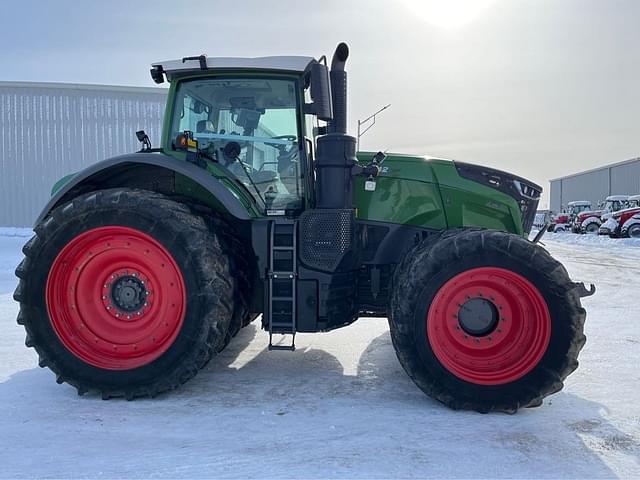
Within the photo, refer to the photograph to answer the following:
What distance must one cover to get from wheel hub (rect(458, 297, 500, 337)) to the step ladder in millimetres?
1137

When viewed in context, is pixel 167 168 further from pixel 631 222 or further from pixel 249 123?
pixel 631 222

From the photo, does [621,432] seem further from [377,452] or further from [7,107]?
[7,107]

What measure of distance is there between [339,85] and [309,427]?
2338mm

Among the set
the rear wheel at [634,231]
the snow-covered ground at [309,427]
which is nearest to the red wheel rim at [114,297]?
the snow-covered ground at [309,427]

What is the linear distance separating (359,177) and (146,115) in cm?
1347

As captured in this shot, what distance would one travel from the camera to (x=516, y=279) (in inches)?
125

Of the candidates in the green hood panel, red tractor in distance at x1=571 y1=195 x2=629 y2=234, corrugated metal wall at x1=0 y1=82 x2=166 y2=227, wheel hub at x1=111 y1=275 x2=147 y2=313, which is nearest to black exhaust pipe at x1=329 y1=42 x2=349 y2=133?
the green hood panel

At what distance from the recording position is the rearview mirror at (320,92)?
3387 mm

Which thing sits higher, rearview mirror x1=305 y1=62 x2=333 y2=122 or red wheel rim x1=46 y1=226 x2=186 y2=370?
rearview mirror x1=305 y1=62 x2=333 y2=122

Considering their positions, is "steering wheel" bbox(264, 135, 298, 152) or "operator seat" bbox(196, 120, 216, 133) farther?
"operator seat" bbox(196, 120, 216, 133)

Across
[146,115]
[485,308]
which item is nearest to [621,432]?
[485,308]

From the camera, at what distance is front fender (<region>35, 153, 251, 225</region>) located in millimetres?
3451

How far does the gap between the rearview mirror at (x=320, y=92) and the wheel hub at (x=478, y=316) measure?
156 cm

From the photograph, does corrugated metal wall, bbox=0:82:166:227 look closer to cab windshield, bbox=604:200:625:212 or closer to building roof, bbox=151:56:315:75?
building roof, bbox=151:56:315:75
